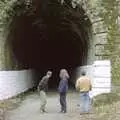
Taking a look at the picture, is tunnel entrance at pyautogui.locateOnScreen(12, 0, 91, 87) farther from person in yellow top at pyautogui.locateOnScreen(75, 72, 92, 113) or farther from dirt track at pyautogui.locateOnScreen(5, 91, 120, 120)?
person in yellow top at pyautogui.locateOnScreen(75, 72, 92, 113)

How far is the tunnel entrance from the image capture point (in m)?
24.1

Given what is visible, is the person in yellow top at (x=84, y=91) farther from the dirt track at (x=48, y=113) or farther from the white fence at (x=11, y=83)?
the white fence at (x=11, y=83)

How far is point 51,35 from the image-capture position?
124ft

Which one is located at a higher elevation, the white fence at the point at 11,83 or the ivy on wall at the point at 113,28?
the ivy on wall at the point at 113,28

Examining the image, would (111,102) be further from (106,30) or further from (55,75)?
(55,75)

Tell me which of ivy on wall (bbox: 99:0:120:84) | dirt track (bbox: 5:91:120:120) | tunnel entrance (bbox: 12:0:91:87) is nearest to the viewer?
dirt track (bbox: 5:91:120:120)

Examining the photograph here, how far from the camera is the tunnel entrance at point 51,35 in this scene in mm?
24141

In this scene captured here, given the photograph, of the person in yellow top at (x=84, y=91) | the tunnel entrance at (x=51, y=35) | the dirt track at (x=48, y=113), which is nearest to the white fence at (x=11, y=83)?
the dirt track at (x=48, y=113)

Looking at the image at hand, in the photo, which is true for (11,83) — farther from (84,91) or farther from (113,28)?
(84,91)

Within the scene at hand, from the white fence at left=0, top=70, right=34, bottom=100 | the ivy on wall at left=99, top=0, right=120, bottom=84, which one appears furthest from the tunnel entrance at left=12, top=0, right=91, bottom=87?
the white fence at left=0, top=70, right=34, bottom=100

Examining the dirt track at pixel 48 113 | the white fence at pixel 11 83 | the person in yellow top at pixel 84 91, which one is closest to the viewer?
the dirt track at pixel 48 113

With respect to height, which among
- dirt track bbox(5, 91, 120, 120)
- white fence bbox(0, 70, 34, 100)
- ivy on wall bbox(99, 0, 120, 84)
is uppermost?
ivy on wall bbox(99, 0, 120, 84)

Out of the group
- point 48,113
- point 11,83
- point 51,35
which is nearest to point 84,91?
point 48,113

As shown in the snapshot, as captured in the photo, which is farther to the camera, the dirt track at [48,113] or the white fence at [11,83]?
the white fence at [11,83]
